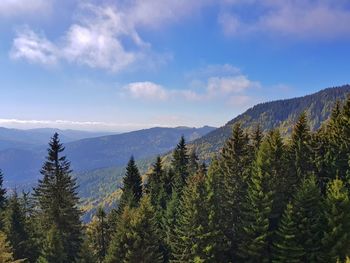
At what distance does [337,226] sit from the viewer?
40.5 m

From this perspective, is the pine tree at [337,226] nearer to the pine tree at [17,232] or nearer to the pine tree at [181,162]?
the pine tree at [181,162]

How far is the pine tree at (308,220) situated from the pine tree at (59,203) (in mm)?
28929

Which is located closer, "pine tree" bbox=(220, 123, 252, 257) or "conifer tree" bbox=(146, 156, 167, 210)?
"pine tree" bbox=(220, 123, 252, 257)

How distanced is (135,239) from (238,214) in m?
14.1

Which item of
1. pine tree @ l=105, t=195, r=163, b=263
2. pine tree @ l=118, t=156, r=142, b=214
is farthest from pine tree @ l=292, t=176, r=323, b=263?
pine tree @ l=118, t=156, r=142, b=214

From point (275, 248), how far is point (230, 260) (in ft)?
21.3

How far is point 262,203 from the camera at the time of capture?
45219 millimetres

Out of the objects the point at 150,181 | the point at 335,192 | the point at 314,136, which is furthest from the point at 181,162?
the point at 335,192

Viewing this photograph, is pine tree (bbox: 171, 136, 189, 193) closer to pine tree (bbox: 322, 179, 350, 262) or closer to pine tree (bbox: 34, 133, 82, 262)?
pine tree (bbox: 34, 133, 82, 262)

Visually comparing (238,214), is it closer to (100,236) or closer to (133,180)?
(133,180)

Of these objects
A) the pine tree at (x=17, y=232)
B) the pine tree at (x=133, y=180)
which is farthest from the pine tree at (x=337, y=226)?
the pine tree at (x=133, y=180)

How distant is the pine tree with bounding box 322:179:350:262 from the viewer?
39500 millimetres

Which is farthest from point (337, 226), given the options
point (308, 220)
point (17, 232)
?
point (17, 232)

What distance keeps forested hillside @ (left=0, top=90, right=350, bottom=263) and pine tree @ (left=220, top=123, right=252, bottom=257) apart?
13cm
